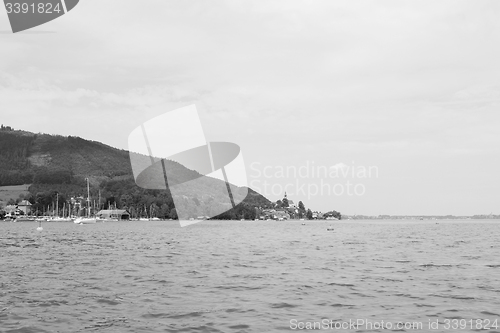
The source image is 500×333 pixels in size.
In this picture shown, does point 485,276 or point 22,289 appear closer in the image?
point 22,289

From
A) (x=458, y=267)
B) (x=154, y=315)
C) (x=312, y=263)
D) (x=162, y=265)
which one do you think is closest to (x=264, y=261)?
(x=312, y=263)

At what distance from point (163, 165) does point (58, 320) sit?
111m

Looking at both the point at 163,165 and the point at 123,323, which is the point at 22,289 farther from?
the point at 163,165

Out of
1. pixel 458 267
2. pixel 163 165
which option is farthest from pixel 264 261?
pixel 163 165

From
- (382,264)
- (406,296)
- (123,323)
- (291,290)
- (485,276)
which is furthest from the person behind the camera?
(382,264)

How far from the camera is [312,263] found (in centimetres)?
3781

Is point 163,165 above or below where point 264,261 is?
above

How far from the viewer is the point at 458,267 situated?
115ft

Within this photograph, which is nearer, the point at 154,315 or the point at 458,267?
the point at 154,315

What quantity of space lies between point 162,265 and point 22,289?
12683 mm

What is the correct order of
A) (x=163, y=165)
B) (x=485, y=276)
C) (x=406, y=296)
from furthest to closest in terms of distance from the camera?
(x=163, y=165) → (x=485, y=276) → (x=406, y=296)

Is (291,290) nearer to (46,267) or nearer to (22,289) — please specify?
(22,289)

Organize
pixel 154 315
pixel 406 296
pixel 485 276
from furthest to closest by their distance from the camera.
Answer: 1. pixel 485 276
2. pixel 406 296
3. pixel 154 315

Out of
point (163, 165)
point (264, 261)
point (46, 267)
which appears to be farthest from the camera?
point (163, 165)
